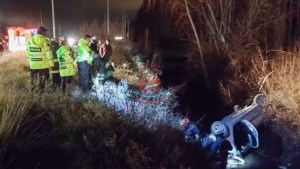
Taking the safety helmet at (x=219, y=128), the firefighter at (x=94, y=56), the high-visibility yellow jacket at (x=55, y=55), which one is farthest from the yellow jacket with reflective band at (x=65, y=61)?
the safety helmet at (x=219, y=128)

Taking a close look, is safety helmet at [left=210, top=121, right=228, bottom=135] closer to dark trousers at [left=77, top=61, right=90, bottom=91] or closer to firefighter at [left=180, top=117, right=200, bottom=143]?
firefighter at [left=180, top=117, right=200, bottom=143]

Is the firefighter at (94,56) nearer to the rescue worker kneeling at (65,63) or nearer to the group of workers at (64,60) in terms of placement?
the group of workers at (64,60)

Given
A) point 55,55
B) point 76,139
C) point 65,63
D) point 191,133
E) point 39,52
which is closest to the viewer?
point 76,139

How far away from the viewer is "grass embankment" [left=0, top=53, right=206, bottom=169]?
616cm

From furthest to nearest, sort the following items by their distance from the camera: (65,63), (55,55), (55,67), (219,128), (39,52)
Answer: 1. (55,55)
2. (55,67)
3. (65,63)
4. (39,52)
5. (219,128)

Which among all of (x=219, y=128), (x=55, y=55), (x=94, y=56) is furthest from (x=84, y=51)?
(x=219, y=128)

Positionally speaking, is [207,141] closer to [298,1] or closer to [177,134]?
[177,134]

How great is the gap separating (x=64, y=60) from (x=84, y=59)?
62 centimetres

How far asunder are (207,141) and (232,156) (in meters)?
0.59

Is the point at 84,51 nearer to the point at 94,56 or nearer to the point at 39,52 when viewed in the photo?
the point at 94,56

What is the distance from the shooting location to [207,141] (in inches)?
341

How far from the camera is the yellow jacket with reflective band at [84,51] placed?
12086 millimetres

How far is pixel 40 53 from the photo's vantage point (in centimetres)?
1130

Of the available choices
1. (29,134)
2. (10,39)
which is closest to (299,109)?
(29,134)
